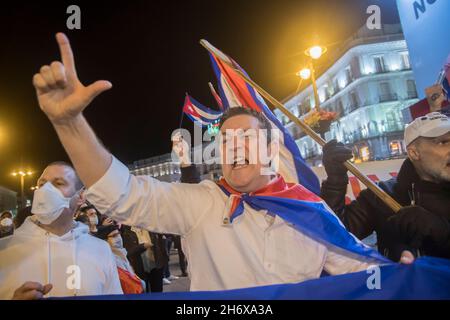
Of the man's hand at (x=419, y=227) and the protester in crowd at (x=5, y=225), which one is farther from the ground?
the protester in crowd at (x=5, y=225)

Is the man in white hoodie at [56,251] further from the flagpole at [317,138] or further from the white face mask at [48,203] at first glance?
the flagpole at [317,138]

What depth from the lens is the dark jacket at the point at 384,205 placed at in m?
2.57

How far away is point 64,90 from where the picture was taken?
1.47 meters

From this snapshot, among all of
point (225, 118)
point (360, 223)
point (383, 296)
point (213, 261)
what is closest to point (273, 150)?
point (225, 118)

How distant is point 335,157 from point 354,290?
138 cm

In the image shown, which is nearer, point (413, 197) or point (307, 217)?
point (307, 217)

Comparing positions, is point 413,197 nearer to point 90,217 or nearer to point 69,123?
point 69,123

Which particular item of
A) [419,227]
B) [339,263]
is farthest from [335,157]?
[339,263]

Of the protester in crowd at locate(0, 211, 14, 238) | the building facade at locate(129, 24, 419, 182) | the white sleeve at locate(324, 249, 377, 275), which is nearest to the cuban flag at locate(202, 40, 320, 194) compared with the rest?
the white sleeve at locate(324, 249, 377, 275)

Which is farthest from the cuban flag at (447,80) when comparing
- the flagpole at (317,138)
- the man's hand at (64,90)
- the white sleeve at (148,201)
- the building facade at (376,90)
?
the building facade at (376,90)

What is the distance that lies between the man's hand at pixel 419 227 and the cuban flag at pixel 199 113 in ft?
16.9

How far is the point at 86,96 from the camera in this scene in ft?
4.73
